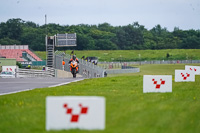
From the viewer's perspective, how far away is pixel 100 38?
17738 cm

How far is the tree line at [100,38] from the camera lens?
143375 millimetres

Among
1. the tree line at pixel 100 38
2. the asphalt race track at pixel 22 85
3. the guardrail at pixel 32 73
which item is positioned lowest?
the guardrail at pixel 32 73

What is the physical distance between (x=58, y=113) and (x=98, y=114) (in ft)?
2.44

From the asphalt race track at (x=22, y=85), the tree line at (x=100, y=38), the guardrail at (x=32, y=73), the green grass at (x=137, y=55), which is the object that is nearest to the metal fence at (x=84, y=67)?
the guardrail at (x=32, y=73)

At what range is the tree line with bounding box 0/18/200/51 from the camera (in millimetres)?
143375

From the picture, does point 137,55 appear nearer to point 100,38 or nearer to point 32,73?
point 100,38

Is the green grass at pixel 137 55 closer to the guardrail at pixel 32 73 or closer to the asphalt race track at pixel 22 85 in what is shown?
the guardrail at pixel 32 73

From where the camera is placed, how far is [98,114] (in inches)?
400

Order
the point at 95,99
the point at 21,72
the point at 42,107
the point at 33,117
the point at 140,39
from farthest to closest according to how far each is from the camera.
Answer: the point at 140,39
the point at 21,72
the point at 42,107
the point at 33,117
the point at 95,99

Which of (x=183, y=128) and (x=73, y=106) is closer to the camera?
(x=73, y=106)

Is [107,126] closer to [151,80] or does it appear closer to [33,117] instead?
[33,117]

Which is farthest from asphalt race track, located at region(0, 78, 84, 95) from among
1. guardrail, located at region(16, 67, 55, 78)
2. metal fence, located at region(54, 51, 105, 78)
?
metal fence, located at region(54, 51, 105, 78)

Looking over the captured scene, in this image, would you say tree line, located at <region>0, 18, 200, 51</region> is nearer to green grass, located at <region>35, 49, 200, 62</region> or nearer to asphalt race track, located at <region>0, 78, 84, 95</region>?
green grass, located at <region>35, 49, 200, 62</region>

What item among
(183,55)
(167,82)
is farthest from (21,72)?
(183,55)
